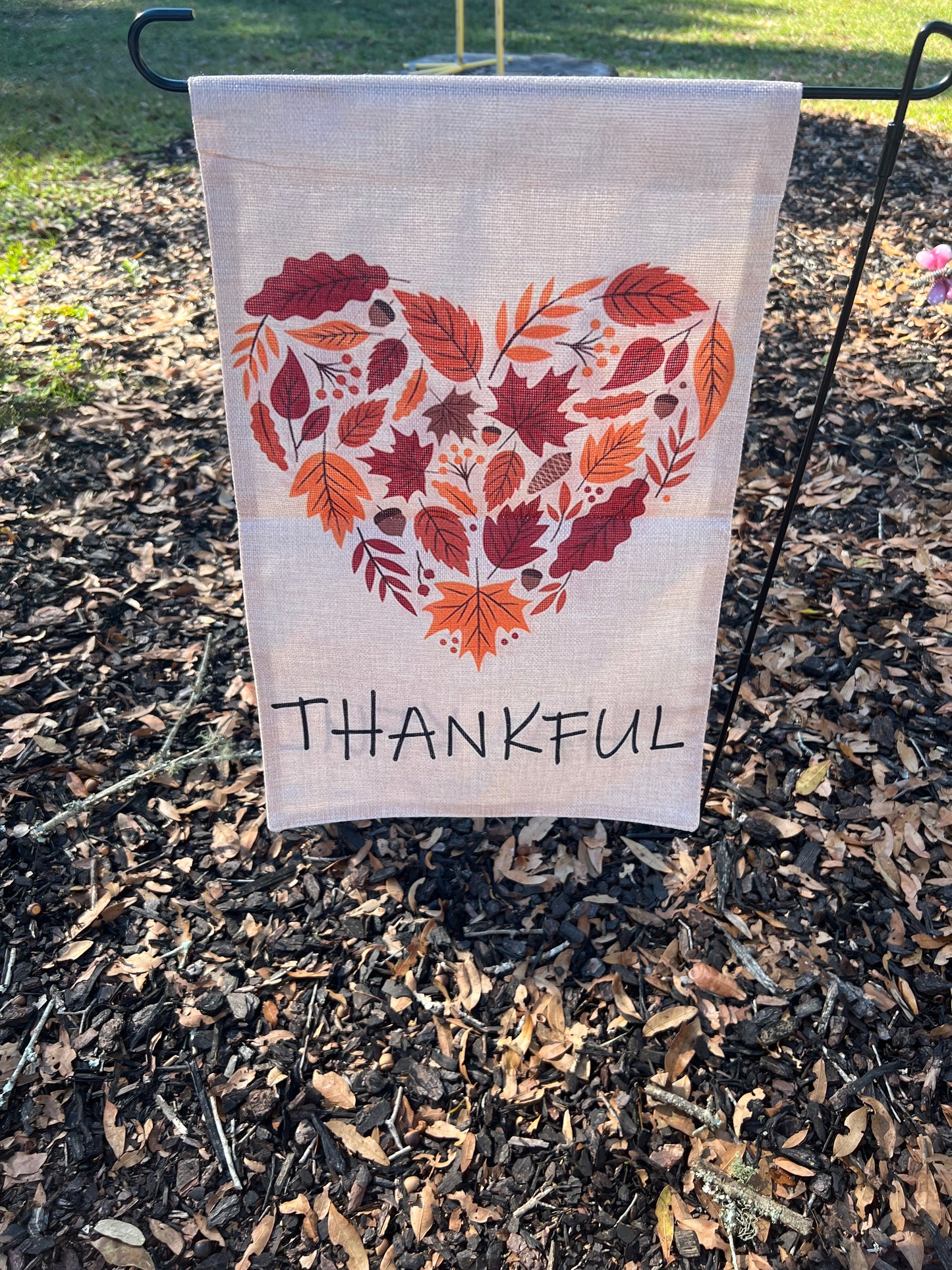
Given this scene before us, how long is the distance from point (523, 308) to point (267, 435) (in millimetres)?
510

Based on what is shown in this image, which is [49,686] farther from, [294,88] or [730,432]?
[730,432]

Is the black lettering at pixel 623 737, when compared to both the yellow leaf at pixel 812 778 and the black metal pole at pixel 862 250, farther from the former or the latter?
the yellow leaf at pixel 812 778

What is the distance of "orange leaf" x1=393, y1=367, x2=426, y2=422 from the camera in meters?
1.61

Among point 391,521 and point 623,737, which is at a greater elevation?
point 391,521

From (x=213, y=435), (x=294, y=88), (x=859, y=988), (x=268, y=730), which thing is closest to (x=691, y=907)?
(x=859, y=988)

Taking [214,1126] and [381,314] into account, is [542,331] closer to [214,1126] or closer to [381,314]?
[381,314]

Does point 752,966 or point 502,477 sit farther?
point 752,966

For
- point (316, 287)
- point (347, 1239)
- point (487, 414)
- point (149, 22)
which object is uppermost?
point (149, 22)

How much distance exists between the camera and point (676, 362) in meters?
1.60

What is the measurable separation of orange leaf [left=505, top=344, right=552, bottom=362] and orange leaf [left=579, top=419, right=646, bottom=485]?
0.56ft

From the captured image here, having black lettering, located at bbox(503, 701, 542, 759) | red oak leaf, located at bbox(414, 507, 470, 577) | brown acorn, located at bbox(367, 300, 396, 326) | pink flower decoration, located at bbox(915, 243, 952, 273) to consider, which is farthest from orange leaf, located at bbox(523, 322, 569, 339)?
pink flower decoration, located at bbox(915, 243, 952, 273)

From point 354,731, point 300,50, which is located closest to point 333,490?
point 354,731

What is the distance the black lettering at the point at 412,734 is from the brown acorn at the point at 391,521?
1.35 feet

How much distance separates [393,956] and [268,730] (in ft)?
2.05
